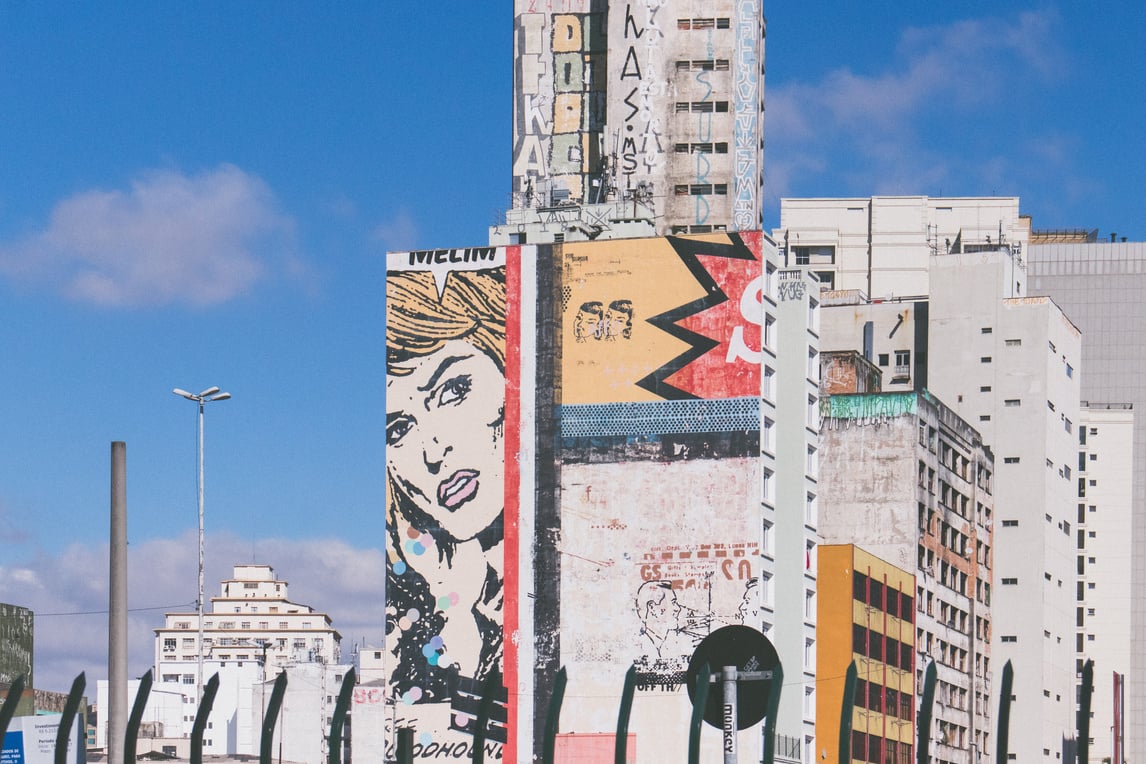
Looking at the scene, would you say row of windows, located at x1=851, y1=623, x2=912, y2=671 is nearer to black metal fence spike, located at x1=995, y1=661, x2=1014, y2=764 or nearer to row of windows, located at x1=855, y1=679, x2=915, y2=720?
row of windows, located at x1=855, y1=679, x2=915, y2=720

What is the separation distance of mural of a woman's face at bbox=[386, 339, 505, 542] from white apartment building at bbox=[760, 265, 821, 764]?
14022 millimetres

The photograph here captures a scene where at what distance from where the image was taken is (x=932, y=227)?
175125 millimetres

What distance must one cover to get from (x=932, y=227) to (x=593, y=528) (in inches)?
3186

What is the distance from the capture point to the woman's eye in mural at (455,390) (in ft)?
353

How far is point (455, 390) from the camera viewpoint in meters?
108

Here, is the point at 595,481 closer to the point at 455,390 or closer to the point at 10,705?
the point at 455,390

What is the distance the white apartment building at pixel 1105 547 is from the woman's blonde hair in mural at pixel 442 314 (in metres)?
101

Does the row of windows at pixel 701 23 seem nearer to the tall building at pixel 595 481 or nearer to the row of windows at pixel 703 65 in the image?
the row of windows at pixel 703 65

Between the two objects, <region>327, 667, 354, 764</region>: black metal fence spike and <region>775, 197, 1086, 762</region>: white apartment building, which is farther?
<region>775, 197, 1086, 762</region>: white apartment building

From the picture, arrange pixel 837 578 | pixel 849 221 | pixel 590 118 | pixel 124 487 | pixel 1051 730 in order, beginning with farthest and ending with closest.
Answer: pixel 849 221
pixel 1051 730
pixel 590 118
pixel 837 578
pixel 124 487

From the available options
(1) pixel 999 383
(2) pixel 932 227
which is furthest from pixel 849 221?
(1) pixel 999 383

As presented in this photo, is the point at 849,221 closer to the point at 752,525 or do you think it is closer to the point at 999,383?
the point at 999,383

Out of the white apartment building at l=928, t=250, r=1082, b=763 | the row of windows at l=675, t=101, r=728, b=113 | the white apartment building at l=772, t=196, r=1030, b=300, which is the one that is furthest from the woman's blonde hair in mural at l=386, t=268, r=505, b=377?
the white apartment building at l=772, t=196, r=1030, b=300

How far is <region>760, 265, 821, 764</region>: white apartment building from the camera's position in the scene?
10238 cm
